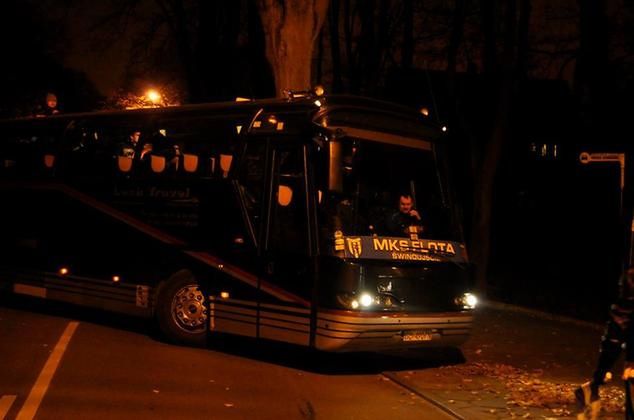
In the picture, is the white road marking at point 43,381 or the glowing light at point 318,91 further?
the glowing light at point 318,91

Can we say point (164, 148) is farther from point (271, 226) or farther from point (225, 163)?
point (271, 226)

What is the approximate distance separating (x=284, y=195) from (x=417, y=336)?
89.8 inches

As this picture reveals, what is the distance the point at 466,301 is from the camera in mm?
10398

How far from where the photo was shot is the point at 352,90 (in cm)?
2841

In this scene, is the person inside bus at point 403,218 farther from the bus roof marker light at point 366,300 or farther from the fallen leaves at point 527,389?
the fallen leaves at point 527,389

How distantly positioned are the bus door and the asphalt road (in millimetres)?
621

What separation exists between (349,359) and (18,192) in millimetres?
6514

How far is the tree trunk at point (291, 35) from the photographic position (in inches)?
612

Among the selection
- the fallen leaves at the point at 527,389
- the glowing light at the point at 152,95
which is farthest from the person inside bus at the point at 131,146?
the glowing light at the point at 152,95

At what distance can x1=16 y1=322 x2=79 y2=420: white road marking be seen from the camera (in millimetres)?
7512

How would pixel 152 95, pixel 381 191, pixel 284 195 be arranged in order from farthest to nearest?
pixel 152 95
pixel 284 195
pixel 381 191

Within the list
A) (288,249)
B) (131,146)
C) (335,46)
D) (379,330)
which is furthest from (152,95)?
(379,330)

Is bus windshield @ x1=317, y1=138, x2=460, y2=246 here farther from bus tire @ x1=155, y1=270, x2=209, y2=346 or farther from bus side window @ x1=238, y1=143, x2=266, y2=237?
bus tire @ x1=155, y1=270, x2=209, y2=346

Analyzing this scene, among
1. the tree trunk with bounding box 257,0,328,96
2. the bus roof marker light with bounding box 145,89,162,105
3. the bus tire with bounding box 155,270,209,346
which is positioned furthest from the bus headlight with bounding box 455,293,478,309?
the bus roof marker light with bounding box 145,89,162,105
